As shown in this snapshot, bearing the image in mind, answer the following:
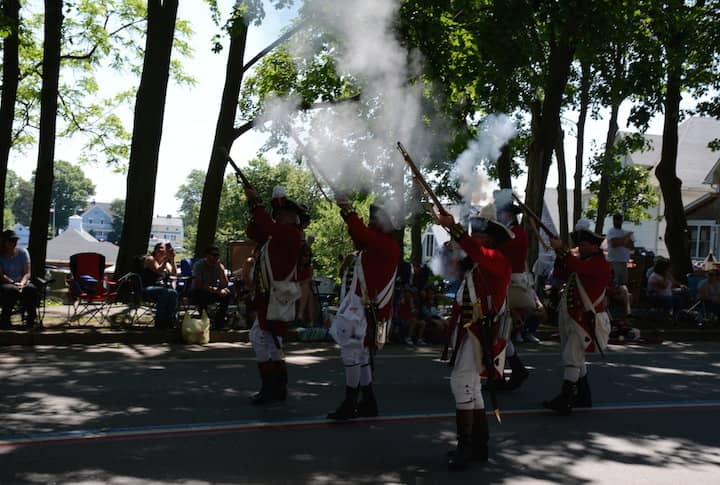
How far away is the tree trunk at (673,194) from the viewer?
63.6 feet

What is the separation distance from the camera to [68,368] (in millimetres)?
9148

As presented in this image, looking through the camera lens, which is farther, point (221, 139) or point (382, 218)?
point (221, 139)

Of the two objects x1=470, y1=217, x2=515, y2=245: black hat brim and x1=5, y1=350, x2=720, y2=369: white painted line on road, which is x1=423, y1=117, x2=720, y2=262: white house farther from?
x1=470, y1=217, x2=515, y2=245: black hat brim

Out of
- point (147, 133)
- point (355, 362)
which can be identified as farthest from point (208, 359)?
point (147, 133)

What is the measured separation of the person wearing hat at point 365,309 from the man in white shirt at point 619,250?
10181 mm

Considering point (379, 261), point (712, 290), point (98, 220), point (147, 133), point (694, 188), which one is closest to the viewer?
point (379, 261)

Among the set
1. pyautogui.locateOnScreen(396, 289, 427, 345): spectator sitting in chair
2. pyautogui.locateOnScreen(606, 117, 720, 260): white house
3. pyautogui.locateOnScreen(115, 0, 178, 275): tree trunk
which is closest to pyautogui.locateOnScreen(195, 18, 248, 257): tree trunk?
pyautogui.locateOnScreen(115, 0, 178, 275): tree trunk

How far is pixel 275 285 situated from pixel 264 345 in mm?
558

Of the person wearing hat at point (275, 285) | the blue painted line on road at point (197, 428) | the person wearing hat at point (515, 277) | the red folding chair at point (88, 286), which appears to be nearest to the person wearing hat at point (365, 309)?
the blue painted line on road at point (197, 428)

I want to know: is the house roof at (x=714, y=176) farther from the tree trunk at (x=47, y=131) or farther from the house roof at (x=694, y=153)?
the tree trunk at (x=47, y=131)

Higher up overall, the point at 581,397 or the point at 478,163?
the point at 478,163

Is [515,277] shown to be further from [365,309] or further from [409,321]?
[409,321]

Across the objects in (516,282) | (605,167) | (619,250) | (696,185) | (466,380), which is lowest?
(466,380)

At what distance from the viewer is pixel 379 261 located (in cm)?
681
